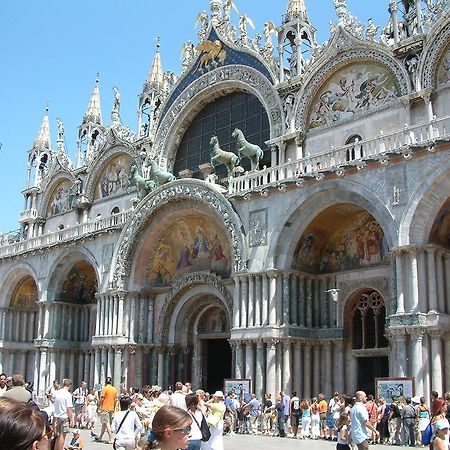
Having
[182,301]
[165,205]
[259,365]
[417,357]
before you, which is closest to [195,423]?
[417,357]

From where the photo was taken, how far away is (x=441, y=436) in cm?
765

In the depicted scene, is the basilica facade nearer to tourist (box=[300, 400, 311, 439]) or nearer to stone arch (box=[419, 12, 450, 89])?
stone arch (box=[419, 12, 450, 89])

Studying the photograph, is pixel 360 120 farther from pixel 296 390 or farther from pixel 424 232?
pixel 296 390

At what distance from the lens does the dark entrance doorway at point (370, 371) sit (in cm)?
2250

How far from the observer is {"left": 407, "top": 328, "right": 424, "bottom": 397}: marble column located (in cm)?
1866

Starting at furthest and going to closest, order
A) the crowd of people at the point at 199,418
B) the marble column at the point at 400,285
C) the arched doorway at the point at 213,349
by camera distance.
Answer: the arched doorway at the point at 213,349
the marble column at the point at 400,285
the crowd of people at the point at 199,418

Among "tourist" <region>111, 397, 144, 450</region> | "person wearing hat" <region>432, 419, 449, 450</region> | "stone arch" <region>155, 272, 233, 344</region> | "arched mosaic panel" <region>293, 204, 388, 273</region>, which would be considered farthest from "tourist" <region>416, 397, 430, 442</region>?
"stone arch" <region>155, 272, 233, 344</region>

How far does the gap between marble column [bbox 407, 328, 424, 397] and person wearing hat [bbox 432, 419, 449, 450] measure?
443 inches

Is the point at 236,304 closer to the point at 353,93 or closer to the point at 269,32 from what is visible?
the point at 353,93

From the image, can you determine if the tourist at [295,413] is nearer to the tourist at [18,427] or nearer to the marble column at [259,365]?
the marble column at [259,365]

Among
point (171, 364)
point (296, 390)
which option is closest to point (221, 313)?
point (171, 364)

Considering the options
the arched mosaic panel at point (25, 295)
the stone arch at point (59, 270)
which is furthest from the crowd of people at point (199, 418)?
the arched mosaic panel at point (25, 295)

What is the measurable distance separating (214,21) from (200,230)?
9.43m

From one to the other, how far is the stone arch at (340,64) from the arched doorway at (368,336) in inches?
273
